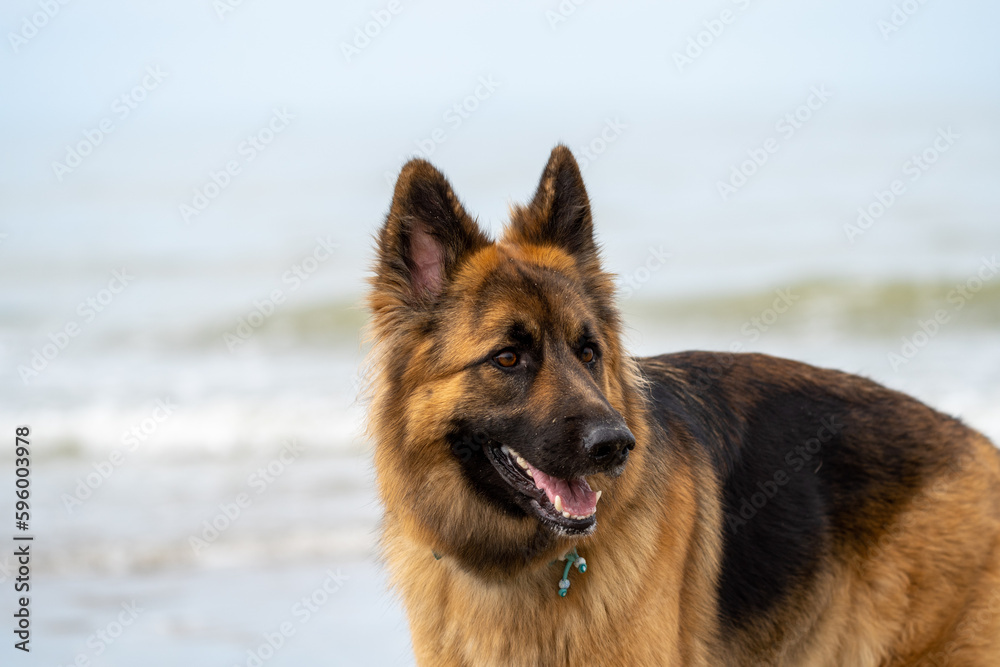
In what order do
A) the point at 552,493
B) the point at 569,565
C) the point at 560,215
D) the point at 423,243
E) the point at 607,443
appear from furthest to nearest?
the point at 560,215
the point at 423,243
the point at 569,565
the point at 552,493
the point at 607,443

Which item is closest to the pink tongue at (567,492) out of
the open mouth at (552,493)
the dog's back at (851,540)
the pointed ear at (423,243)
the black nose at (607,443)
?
the open mouth at (552,493)

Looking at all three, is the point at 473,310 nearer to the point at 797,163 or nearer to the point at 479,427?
the point at 479,427

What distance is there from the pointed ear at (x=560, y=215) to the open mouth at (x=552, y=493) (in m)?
1.01

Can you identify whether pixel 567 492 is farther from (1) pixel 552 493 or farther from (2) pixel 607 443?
(2) pixel 607 443

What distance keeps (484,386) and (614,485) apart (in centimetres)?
65

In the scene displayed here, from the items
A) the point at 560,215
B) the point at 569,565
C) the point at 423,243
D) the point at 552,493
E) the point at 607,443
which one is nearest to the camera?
the point at 607,443

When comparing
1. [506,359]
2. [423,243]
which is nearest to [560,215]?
[423,243]

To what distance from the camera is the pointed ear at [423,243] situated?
363 centimetres

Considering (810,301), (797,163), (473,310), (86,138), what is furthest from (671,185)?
(473,310)

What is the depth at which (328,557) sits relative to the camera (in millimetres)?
7523

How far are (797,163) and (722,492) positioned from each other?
21402 mm

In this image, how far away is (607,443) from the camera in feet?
10.5

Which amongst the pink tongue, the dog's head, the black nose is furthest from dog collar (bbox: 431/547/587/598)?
the black nose

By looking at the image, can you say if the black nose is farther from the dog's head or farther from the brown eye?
the brown eye
